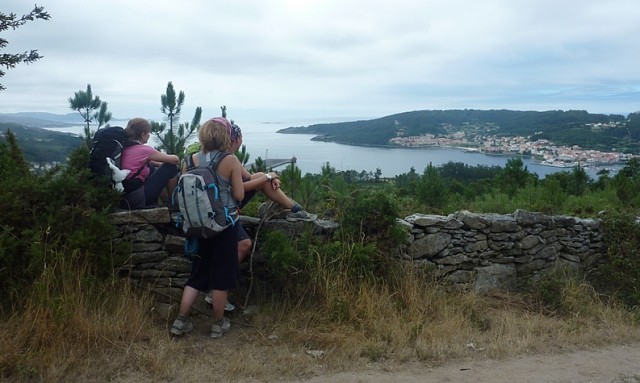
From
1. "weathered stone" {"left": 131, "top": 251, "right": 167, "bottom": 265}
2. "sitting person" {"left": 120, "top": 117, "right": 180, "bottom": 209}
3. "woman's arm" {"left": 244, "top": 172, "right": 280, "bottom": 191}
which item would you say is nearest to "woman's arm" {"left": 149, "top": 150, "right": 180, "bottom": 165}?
"sitting person" {"left": 120, "top": 117, "right": 180, "bottom": 209}

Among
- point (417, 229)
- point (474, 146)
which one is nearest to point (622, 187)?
point (417, 229)

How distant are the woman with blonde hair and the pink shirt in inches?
31.6

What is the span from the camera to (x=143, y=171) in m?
4.89

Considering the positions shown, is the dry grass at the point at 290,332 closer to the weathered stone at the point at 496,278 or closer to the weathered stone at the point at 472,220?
the weathered stone at the point at 496,278

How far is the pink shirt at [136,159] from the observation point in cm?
480

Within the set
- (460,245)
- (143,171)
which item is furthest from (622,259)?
(143,171)

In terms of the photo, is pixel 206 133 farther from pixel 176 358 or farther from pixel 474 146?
pixel 474 146

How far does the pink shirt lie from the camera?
4.80 metres

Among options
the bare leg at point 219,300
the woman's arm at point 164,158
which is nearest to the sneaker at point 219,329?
the bare leg at point 219,300

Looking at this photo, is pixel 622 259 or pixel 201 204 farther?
pixel 622 259

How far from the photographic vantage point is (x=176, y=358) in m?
3.78

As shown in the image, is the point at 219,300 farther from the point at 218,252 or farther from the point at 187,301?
the point at 218,252

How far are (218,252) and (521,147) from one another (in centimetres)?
1885

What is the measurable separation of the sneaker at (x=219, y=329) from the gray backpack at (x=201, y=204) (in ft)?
2.71
